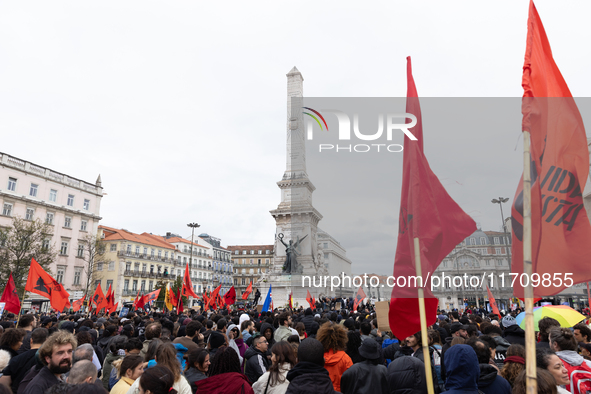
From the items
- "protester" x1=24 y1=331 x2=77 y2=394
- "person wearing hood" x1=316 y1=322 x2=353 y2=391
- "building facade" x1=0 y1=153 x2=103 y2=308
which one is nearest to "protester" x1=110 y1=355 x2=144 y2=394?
"protester" x1=24 y1=331 x2=77 y2=394

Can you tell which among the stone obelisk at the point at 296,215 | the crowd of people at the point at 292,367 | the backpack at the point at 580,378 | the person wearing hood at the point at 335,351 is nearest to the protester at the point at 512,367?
the crowd of people at the point at 292,367

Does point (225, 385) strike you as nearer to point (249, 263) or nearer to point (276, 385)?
point (276, 385)

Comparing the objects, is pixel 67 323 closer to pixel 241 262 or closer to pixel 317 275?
pixel 317 275

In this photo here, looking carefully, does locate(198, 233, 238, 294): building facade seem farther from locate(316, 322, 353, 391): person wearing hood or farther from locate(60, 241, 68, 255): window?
locate(316, 322, 353, 391): person wearing hood

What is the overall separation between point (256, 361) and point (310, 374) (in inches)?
79.5

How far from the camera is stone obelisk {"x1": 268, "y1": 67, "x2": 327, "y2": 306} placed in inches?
1438

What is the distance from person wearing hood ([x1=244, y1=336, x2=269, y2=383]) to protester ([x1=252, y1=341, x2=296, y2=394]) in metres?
1.17

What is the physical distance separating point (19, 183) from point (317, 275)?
34.8 meters

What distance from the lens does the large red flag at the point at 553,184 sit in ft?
12.4

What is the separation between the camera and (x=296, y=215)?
43281 millimetres

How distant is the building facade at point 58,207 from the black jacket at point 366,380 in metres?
44.7

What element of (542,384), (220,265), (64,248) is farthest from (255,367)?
(220,265)

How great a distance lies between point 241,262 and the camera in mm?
107625

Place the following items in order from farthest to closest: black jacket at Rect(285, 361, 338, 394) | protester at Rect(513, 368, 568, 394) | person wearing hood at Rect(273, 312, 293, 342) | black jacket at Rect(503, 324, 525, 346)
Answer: person wearing hood at Rect(273, 312, 293, 342)
black jacket at Rect(503, 324, 525, 346)
black jacket at Rect(285, 361, 338, 394)
protester at Rect(513, 368, 568, 394)
